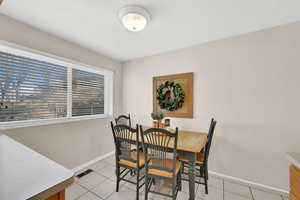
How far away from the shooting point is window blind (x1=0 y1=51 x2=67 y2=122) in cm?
162

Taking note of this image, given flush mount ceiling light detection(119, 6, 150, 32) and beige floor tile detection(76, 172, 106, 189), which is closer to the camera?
flush mount ceiling light detection(119, 6, 150, 32)

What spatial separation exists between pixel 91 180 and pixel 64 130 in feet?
3.17

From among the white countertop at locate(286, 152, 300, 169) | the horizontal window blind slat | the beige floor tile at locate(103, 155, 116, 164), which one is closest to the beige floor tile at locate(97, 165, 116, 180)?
the beige floor tile at locate(103, 155, 116, 164)

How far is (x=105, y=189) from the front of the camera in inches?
73.4

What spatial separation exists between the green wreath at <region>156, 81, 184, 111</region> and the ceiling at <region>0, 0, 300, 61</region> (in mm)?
844

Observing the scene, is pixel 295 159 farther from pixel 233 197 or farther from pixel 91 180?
pixel 91 180

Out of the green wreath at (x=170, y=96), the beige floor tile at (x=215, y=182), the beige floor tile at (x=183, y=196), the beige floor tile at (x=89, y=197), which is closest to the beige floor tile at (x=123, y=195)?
the beige floor tile at (x=89, y=197)

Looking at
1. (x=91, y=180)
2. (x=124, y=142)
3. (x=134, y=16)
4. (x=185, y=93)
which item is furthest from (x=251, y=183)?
(x=134, y=16)

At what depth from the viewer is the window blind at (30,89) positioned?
1616 millimetres

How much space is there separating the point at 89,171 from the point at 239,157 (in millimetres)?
2651

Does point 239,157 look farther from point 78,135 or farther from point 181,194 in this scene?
point 78,135

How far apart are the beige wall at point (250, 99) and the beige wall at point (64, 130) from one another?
69.7 inches

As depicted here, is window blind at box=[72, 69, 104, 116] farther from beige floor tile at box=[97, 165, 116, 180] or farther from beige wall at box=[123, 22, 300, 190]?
beige wall at box=[123, 22, 300, 190]

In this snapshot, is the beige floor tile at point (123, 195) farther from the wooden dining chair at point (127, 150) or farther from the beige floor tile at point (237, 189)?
the beige floor tile at point (237, 189)
